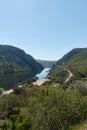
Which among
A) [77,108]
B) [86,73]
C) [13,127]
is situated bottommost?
[86,73]

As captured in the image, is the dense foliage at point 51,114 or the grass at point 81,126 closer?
the dense foliage at point 51,114

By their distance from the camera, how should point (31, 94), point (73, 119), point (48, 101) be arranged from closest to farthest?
point (48, 101) < point (73, 119) < point (31, 94)

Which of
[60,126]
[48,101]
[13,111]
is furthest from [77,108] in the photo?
[13,111]

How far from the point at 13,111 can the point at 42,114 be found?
25323 mm

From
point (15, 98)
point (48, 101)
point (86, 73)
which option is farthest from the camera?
point (86, 73)

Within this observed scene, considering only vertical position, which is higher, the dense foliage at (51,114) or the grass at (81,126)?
the dense foliage at (51,114)

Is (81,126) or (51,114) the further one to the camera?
(81,126)

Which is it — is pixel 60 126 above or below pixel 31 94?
above

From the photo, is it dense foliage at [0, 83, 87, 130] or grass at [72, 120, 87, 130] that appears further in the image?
grass at [72, 120, 87, 130]

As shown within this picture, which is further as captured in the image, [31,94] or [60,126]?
[31,94]

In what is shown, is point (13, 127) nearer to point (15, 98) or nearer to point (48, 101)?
point (48, 101)

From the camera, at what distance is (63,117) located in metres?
38.4

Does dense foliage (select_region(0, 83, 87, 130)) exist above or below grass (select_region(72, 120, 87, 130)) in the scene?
above

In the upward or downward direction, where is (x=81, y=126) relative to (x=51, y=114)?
downward
